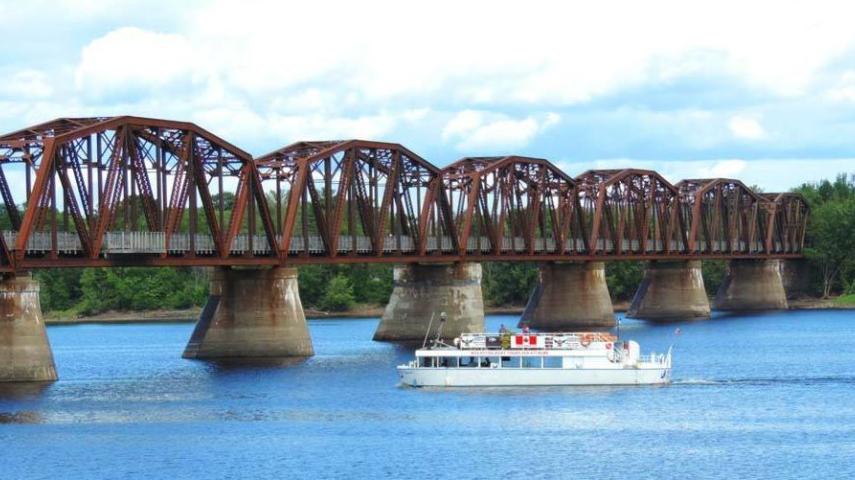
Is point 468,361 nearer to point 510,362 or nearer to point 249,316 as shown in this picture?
point 510,362

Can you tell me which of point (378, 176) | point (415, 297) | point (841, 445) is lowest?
point (841, 445)

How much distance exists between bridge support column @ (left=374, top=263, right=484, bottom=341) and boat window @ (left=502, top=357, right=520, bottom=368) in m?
46.3

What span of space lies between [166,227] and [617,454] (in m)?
48.7

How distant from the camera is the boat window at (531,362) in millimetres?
109250

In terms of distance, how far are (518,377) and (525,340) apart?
232cm

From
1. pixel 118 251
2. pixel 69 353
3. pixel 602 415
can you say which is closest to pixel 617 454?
pixel 602 415

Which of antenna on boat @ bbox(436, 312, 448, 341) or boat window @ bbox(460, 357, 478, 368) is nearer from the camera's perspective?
boat window @ bbox(460, 357, 478, 368)

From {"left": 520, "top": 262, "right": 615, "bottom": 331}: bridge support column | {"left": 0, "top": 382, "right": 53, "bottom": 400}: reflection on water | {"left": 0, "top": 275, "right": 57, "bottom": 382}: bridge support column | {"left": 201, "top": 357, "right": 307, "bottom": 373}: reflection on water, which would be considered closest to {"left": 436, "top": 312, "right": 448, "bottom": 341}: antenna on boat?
{"left": 201, "top": 357, "right": 307, "bottom": 373}: reflection on water

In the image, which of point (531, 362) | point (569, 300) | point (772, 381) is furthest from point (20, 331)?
point (569, 300)

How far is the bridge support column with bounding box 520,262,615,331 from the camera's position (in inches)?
7338

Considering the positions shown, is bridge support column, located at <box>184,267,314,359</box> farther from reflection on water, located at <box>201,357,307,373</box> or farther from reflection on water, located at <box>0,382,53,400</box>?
reflection on water, located at <box>0,382,53,400</box>

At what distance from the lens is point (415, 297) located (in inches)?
6225

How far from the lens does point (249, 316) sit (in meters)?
130

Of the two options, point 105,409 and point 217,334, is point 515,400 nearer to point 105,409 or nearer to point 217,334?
point 105,409
